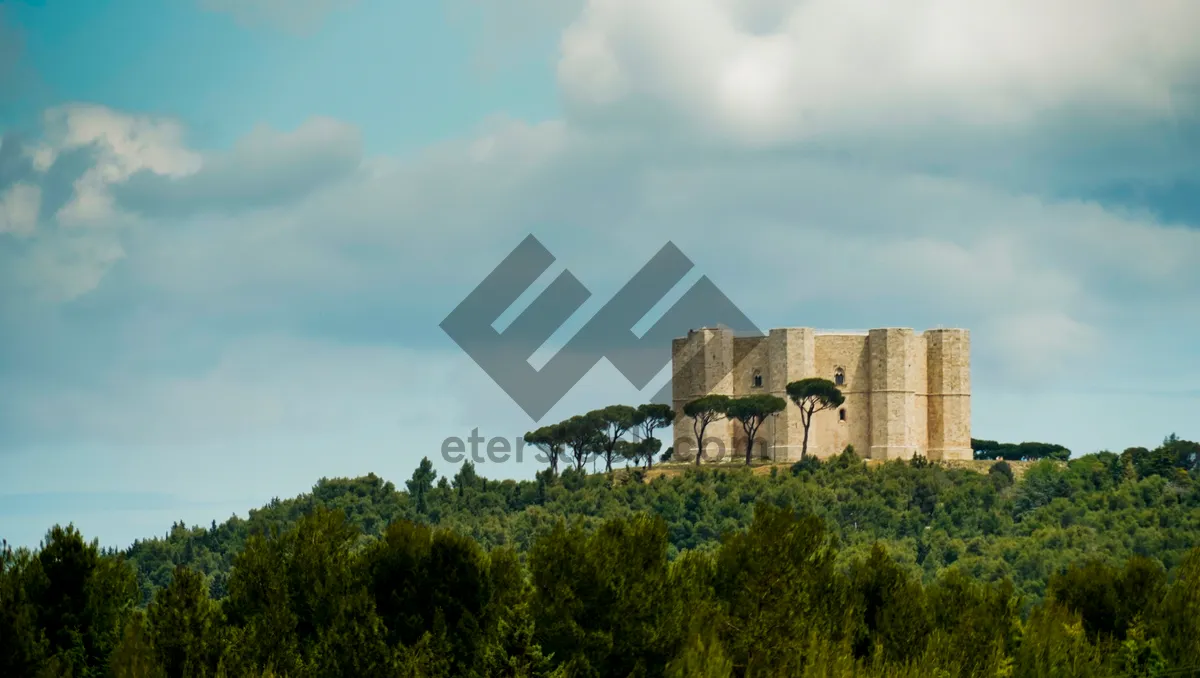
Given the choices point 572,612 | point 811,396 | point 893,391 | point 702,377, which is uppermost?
point 702,377

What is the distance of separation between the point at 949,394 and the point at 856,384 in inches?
139

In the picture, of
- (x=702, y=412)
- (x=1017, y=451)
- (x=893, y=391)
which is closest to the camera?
(x=893, y=391)

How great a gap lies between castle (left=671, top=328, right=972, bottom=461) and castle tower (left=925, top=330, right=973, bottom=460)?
0.12 ft

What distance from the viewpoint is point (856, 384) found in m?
59.3

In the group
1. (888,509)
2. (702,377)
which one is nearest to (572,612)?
(888,509)

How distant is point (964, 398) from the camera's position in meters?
59.5

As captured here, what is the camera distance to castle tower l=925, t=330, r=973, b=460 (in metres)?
59.2

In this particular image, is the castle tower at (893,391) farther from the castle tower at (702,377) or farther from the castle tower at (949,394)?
the castle tower at (702,377)

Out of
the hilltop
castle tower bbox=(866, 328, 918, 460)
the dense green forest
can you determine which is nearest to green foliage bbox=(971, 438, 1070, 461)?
the hilltop

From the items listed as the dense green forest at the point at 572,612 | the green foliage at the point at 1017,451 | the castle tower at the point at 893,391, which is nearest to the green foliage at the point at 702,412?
the castle tower at the point at 893,391

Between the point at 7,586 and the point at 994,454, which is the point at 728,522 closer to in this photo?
the point at 994,454

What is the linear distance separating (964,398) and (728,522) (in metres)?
11.8

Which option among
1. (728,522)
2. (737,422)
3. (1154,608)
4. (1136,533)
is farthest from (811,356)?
(1154,608)

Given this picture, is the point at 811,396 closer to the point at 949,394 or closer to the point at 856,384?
the point at 856,384
